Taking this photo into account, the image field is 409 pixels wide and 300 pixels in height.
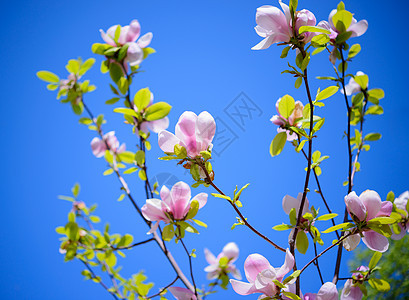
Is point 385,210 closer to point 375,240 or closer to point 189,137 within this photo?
point 375,240

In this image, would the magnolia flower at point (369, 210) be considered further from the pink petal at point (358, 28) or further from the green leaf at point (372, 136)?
the green leaf at point (372, 136)

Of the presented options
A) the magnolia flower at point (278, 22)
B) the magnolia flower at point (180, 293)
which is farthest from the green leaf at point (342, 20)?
Result: the magnolia flower at point (180, 293)

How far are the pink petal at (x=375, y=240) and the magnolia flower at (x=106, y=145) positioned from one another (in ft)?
2.94

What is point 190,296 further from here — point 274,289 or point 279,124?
point 279,124

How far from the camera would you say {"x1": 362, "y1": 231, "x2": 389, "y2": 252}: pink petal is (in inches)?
19.8

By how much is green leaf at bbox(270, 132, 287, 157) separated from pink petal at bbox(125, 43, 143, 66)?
17.8 inches

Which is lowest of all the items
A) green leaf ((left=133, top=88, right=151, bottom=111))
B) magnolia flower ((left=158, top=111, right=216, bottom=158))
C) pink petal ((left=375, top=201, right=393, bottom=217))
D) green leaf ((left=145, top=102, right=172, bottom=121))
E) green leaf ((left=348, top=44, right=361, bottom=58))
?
pink petal ((left=375, top=201, right=393, bottom=217))

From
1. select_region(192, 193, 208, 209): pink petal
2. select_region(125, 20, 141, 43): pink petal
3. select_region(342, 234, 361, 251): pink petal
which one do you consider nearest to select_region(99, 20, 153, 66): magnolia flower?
select_region(125, 20, 141, 43): pink petal

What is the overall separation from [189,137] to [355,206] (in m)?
0.32

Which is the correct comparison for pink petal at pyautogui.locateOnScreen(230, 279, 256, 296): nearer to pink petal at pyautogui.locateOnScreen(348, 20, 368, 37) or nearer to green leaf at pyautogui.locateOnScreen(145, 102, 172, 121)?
green leaf at pyautogui.locateOnScreen(145, 102, 172, 121)

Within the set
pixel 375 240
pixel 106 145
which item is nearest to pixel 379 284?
pixel 375 240

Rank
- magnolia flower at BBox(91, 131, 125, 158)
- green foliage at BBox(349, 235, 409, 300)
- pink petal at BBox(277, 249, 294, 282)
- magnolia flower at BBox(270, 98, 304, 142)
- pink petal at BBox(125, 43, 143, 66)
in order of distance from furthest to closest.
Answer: green foliage at BBox(349, 235, 409, 300) < magnolia flower at BBox(91, 131, 125, 158) < pink petal at BBox(125, 43, 143, 66) < magnolia flower at BBox(270, 98, 304, 142) < pink petal at BBox(277, 249, 294, 282)

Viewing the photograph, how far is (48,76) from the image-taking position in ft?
3.05

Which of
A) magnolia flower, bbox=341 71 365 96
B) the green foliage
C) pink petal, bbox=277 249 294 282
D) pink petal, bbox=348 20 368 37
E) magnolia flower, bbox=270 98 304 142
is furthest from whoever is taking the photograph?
the green foliage
